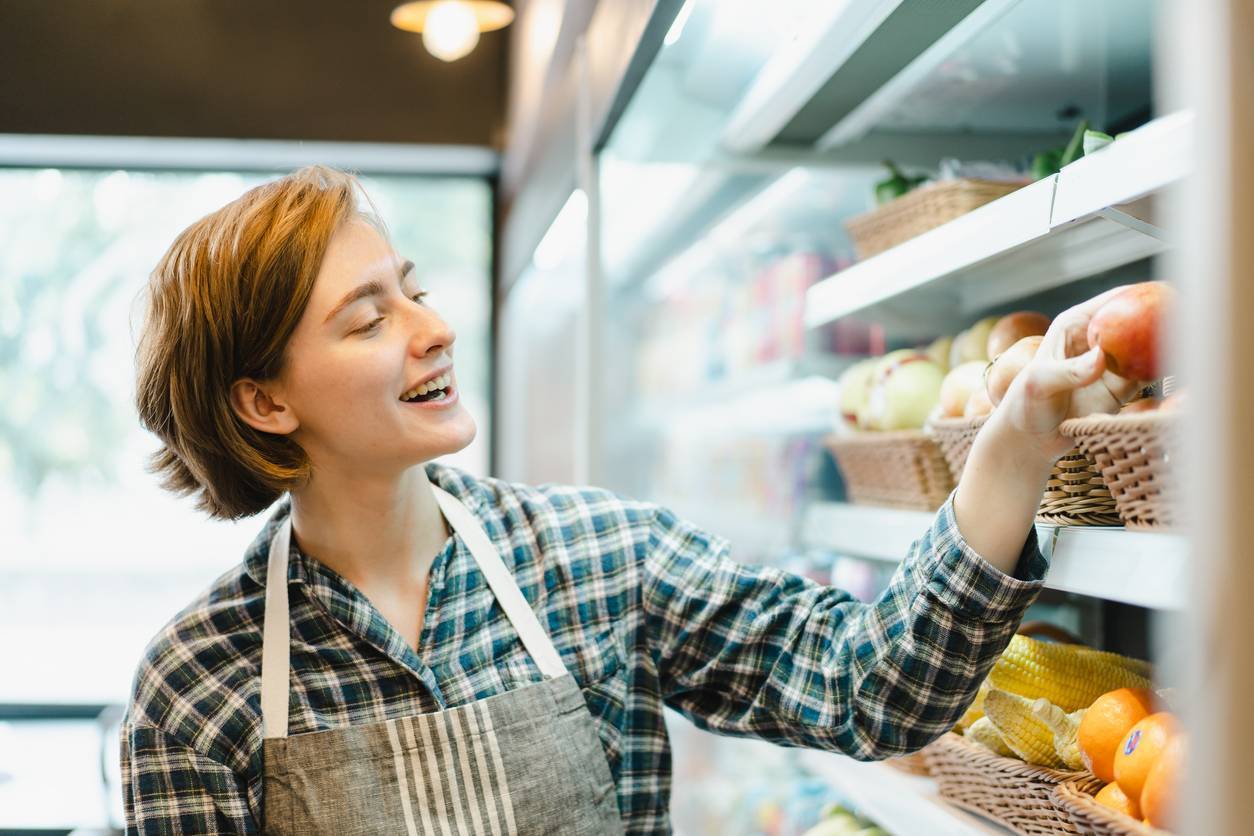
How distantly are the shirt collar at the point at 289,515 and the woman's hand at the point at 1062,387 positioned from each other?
647 millimetres

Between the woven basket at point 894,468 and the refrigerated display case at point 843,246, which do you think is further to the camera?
the woven basket at point 894,468

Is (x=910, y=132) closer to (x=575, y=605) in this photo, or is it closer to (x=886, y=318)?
(x=886, y=318)

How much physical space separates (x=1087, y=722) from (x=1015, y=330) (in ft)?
1.24

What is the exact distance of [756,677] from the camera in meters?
1.24

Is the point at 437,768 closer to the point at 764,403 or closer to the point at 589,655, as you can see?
the point at 589,655

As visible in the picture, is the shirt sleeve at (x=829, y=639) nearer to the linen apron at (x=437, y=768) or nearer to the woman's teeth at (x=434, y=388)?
the linen apron at (x=437, y=768)

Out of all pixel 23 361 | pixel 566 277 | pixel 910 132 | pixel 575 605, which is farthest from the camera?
pixel 23 361

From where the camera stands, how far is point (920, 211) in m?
1.28

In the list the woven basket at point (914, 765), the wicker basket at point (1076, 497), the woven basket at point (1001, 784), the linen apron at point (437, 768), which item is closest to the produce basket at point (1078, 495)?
the wicker basket at point (1076, 497)

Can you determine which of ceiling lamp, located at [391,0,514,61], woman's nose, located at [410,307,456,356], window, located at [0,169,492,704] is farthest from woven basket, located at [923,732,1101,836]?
window, located at [0,169,492,704]

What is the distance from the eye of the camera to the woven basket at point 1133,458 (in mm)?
792

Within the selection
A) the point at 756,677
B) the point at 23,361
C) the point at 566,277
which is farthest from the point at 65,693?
the point at 756,677

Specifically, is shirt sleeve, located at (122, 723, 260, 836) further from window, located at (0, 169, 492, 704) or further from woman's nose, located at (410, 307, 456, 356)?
window, located at (0, 169, 492, 704)

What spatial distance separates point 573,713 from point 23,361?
11.5 ft
